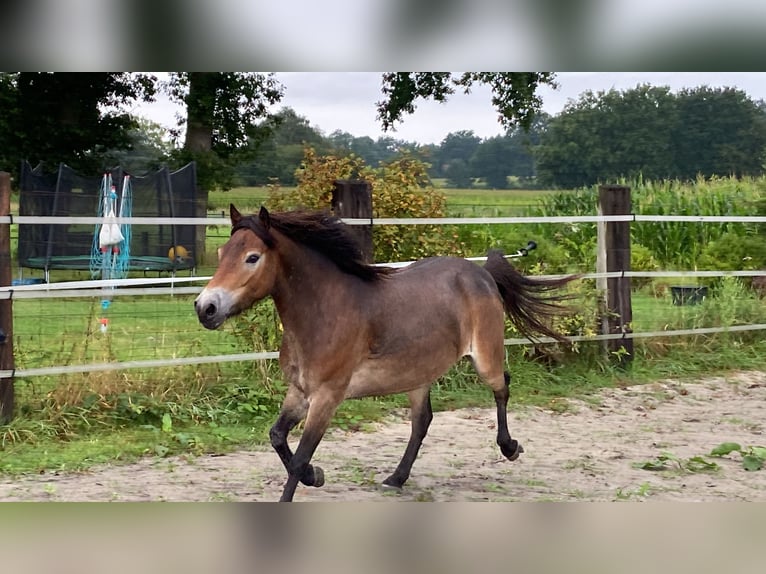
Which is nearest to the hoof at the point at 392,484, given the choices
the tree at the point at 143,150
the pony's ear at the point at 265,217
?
the pony's ear at the point at 265,217

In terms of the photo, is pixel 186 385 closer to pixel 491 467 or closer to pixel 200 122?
pixel 491 467

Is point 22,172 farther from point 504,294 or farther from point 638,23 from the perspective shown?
point 638,23

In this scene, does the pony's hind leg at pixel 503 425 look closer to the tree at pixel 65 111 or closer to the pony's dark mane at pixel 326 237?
the pony's dark mane at pixel 326 237

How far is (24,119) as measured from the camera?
8.36 meters

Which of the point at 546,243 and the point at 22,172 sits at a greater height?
the point at 22,172

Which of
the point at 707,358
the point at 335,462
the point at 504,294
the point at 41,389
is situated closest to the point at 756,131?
the point at 707,358

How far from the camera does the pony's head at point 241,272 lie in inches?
121

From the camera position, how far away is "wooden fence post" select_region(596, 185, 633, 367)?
6031mm

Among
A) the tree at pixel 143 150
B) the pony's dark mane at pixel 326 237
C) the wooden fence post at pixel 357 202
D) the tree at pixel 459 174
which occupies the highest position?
the tree at pixel 143 150

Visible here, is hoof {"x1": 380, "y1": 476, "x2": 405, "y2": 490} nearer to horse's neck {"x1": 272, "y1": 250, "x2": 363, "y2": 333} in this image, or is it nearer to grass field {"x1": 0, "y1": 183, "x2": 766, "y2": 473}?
horse's neck {"x1": 272, "y1": 250, "x2": 363, "y2": 333}

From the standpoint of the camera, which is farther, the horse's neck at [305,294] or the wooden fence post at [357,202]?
the wooden fence post at [357,202]

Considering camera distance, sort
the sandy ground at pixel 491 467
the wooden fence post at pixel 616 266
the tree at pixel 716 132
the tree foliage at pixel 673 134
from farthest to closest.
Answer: the tree at pixel 716 132 → the tree foliage at pixel 673 134 → the wooden fence post at pixel 616 266 → the sandy ground at pixel 491 467

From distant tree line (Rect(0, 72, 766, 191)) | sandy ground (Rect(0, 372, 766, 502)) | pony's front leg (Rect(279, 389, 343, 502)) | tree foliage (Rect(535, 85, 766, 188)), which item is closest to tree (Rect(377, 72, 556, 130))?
distant tree line (Rect(0, 72, 766, 191))

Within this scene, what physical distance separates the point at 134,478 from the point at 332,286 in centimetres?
129
